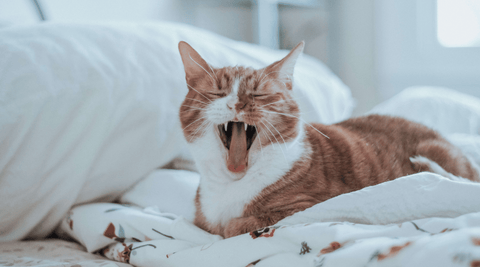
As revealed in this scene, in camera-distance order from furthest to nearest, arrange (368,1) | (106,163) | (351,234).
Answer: (368,1) → (106,163) → (351,234)

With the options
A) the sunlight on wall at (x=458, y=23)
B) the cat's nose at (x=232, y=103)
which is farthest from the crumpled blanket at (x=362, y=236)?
the sunlight on wall at (x=458, y=23)

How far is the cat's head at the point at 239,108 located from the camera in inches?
29.3

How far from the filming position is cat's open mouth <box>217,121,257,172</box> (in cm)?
76

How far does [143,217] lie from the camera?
824 mm

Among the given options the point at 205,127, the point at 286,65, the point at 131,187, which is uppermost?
the point at 286,65

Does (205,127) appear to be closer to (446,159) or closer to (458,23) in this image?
(446,159)

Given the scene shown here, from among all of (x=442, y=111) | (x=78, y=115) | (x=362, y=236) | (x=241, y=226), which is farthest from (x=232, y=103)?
(x=442, y=111)

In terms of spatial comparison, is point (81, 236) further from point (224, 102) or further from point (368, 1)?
point (368, 1)

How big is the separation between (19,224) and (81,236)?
19 cm

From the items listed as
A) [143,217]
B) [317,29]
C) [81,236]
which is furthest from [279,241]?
[317,29]

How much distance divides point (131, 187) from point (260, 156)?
521 mm

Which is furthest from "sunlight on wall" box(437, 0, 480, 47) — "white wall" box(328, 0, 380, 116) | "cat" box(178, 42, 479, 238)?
"cat" box(178, 42, 479, 238)

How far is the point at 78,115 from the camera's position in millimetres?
947

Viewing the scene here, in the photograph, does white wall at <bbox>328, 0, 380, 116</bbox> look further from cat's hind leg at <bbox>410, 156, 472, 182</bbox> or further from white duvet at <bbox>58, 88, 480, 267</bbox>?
white duvet at <bbox>58, 88, 480, 267</bbox>
